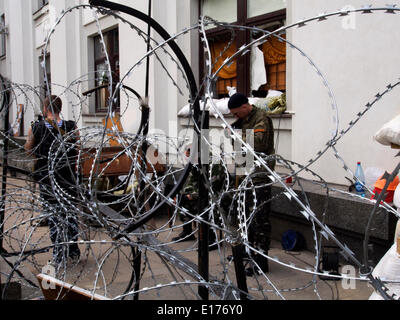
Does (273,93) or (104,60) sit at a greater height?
(104,60)

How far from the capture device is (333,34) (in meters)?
5.00

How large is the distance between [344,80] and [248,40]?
233 centimetres

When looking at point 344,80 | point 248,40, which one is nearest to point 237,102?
point 344,80

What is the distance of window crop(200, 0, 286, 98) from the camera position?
20.3ft

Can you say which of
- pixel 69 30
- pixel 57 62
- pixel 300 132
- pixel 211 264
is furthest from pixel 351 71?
pixel 57 62

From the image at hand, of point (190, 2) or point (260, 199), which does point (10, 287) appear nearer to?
point (260, 199)

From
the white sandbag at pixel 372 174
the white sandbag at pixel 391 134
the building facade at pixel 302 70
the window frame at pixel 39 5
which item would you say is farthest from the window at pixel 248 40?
the window frame at pixel 39 5

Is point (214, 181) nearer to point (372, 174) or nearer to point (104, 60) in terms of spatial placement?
point (372, 174)

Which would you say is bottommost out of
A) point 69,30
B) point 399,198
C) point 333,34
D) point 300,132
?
point 399,198

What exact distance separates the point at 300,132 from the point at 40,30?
42.9 ft

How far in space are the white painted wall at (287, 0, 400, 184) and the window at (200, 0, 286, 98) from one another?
50 cm

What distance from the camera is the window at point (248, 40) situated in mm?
6180

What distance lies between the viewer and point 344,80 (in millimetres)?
4898

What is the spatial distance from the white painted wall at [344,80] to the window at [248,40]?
0.50 meters
